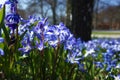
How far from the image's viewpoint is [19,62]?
6.98ft

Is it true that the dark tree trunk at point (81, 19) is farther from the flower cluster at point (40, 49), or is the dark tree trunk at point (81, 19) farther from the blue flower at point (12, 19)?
the blue flower at point (12, 19)

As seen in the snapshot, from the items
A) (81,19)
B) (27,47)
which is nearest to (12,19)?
(27,47)

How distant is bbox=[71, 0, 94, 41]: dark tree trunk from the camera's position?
21.4 ft

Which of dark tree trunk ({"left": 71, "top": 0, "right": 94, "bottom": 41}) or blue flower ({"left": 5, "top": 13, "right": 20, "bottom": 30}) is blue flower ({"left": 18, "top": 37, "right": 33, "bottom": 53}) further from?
dark tree trunk ({"left": 71, "top": 0, "right": 94, "bottom": 41})

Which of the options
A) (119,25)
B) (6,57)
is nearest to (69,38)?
(6,57)

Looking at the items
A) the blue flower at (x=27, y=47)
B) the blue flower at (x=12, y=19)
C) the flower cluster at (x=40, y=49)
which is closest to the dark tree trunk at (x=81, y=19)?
the flower cluster at (x=40, y=49)

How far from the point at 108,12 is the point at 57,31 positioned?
173ft

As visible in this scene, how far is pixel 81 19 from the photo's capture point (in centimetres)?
655

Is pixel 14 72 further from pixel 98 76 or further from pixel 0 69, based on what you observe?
pixel 98 76

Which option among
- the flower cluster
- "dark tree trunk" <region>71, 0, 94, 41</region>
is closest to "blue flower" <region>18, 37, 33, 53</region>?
the flower cluster

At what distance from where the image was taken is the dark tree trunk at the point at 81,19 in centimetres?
651

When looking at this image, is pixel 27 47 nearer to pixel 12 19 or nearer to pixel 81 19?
pixel 12 19

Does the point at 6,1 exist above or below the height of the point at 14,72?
above

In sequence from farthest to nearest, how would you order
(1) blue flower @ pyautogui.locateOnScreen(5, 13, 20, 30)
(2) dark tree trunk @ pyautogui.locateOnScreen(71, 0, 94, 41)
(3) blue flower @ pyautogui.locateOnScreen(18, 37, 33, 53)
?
(2) dark tree trunk @ pyautogui.locateOnScreen(71, 0, 94, 41) < (3) blue flower @ pyautogui.locateOnScreen(18, 37, 33, 53) < (1) blue flower @ pyautogui.locateOnScreen(5, 13, 20, 30)
